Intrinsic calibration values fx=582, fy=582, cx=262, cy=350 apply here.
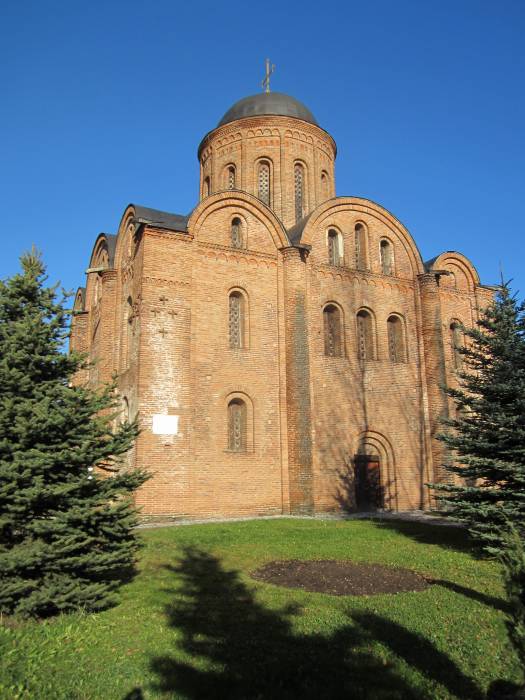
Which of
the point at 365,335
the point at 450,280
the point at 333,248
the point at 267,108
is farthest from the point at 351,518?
the point at 267,108

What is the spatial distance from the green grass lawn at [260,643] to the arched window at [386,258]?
1256cm

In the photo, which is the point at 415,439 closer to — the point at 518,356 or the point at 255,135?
the point at 518,356

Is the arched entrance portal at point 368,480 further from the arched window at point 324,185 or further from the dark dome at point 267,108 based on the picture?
the dark dome at point 267,108

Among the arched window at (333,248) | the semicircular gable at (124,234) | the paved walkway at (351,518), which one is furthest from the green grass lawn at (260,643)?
the semicircular gable at (124,234)

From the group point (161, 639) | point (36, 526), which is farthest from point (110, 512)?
point (161, 639)

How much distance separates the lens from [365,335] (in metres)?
19.0

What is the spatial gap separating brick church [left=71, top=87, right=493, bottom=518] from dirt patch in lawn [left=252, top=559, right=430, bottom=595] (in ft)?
19.5

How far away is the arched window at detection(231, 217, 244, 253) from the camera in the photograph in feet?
57.8

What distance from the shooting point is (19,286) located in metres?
7.25

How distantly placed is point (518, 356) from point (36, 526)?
27.0ft

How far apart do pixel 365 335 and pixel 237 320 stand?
452cm

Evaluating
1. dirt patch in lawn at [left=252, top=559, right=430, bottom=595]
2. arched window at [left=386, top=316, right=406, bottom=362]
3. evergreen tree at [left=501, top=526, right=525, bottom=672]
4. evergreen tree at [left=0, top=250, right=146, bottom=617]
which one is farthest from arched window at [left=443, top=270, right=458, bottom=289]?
evergreen tree at [left=501, top=526, right=525, bottom=672]

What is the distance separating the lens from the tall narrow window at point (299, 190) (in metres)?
21.7

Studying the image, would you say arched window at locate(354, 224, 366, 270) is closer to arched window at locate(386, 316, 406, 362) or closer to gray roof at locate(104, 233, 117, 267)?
arched window at locate(386, 316, 406, 362)
